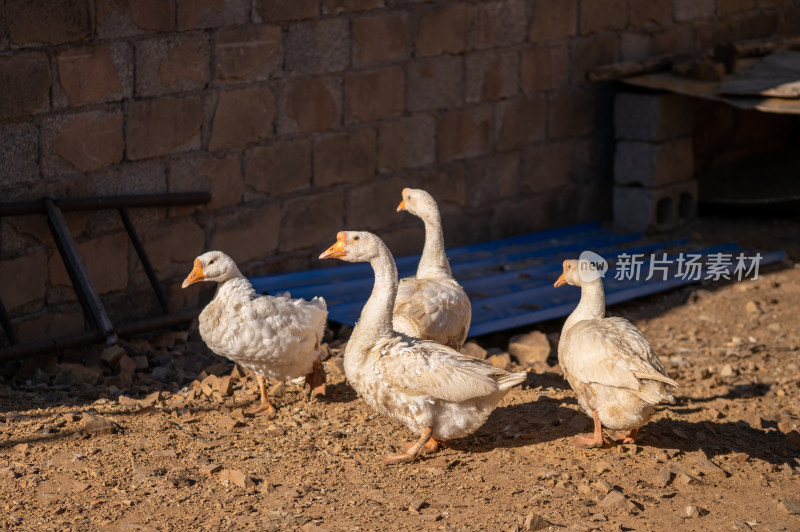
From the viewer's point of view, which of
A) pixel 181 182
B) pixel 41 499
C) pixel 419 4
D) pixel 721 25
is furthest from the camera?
pixel 721 25

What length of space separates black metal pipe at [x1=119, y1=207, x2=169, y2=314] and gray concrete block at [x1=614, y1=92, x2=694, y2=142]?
5166mm

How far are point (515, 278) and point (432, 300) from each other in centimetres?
278

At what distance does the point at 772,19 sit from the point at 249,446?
29.9 feet

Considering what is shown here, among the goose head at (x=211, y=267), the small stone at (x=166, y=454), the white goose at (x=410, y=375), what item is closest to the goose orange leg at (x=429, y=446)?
the white goose at (x=410, y=375)

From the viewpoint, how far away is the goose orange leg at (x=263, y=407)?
557 cm

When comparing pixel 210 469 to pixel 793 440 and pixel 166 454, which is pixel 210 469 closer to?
pixel 166 454

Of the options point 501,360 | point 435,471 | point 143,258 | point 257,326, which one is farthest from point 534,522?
point 143,258

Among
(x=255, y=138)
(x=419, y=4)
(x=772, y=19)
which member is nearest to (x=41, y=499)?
(x=255, y=138)

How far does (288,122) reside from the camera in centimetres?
764

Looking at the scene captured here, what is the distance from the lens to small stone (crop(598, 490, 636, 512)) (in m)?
4.48

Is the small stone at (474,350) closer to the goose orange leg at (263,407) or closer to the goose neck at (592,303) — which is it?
the goose neck at (592,303)

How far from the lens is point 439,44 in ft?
27.8

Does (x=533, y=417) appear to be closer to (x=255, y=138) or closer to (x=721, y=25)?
(x=255, y=138)

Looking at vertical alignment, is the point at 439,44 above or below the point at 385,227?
above
